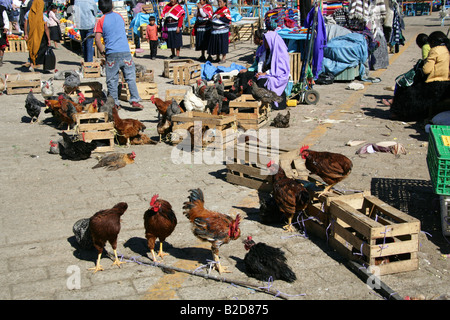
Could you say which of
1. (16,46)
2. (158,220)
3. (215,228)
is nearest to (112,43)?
(158,220)

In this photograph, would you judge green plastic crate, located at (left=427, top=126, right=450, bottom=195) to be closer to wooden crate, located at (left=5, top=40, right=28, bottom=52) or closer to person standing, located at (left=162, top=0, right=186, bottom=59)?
person standing, located at (left=162, top=0, right=186, bottom=59)

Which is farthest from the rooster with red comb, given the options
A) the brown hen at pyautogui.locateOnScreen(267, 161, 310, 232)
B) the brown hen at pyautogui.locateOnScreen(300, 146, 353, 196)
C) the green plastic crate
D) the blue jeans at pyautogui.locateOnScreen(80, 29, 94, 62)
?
the blue jeans at pyautogui.locateOnScreen(80, 29, 94, 62)

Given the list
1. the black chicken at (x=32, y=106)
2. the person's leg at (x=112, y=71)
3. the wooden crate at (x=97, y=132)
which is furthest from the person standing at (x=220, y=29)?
the wooden crate at (x=97, y=132)

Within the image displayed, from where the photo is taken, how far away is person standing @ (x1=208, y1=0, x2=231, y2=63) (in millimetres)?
14398

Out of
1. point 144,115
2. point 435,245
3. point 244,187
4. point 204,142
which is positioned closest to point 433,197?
point 435,245

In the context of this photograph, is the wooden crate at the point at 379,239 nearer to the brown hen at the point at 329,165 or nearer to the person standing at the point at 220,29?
the brown hen at the point at 329,165

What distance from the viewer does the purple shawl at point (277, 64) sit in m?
9.87

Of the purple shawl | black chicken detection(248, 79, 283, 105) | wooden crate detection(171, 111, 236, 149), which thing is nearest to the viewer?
wooden crate detection(171, 111, 236, 149)

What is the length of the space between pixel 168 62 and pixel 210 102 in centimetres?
535

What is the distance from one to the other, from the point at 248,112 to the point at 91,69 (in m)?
5.98

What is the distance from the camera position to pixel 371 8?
14969mm

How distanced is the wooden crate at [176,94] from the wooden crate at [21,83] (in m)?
→ 4.15

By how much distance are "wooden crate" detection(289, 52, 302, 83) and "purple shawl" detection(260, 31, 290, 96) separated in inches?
52.5

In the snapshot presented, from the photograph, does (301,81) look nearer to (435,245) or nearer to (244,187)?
(244,187)
